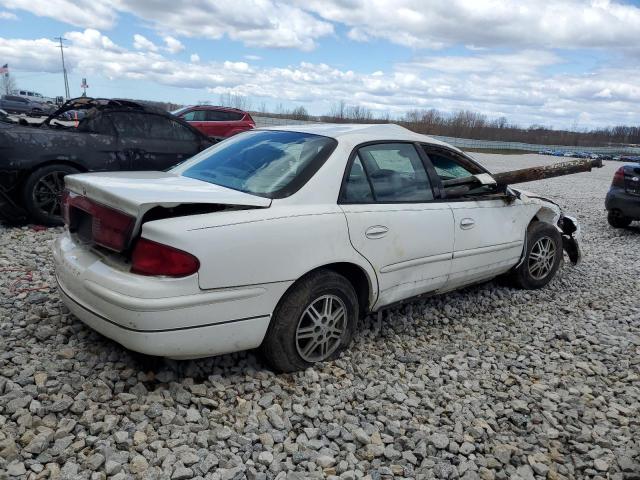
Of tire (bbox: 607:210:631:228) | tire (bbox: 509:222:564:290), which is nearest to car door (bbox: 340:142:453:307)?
tire (bbox: 509:222:564:290)

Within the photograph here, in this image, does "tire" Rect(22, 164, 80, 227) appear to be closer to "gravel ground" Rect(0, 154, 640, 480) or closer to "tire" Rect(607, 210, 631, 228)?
"gravel ground" Rect(0, 154, 640, 480)

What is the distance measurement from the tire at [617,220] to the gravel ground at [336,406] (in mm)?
5803

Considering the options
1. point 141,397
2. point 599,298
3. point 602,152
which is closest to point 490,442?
point 141,397

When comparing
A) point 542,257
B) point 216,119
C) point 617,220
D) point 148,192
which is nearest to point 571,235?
point 542,257

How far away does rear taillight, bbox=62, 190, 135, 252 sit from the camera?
2627 mm

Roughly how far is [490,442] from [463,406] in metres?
0.33

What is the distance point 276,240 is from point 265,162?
2.59 feet

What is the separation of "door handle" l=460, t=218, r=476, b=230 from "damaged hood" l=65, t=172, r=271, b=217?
5.77 ft

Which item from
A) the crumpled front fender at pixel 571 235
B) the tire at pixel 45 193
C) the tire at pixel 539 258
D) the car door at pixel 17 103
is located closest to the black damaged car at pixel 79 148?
the tire at pixel 45 193

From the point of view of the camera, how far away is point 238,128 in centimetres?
1628

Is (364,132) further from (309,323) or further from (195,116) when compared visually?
(195,116)

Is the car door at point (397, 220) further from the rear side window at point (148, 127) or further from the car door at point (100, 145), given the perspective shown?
the rear side window at point (148, 127)

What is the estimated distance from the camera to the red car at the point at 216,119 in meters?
15.8

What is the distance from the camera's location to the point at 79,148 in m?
6.24
